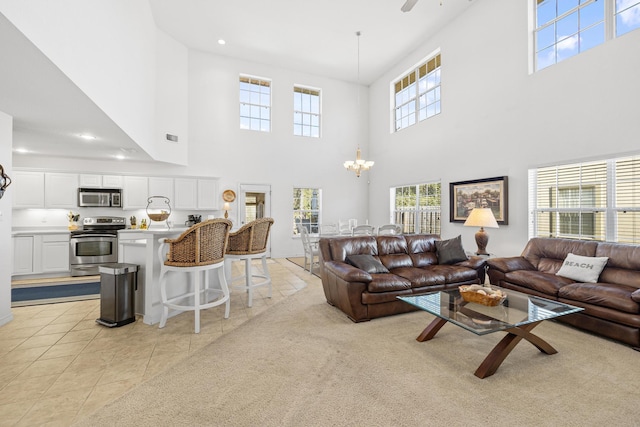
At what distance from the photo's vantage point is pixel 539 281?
3.43 meters

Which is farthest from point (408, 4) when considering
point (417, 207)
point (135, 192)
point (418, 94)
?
point (135, 192)

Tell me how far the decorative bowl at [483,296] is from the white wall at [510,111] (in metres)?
2.89

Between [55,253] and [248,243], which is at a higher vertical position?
[248,243]

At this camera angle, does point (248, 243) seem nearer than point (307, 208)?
Yes

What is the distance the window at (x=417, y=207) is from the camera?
22.1ft

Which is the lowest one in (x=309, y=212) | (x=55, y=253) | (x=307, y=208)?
(x=55, y=253)

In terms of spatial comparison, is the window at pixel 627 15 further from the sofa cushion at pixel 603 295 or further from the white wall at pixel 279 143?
the white wall at pixel 279 143

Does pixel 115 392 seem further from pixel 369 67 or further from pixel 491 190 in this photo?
pixel 369 67

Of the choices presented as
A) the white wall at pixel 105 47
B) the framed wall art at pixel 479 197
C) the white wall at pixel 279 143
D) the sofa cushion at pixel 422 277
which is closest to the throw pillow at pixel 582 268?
the sofa cushion at pixel 422 277

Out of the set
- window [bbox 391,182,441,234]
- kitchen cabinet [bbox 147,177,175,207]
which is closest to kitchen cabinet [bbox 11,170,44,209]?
kitchen cabinet [bbox 147,177,175,207]

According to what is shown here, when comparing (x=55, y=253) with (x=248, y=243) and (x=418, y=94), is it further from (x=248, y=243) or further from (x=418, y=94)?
(x=418, y=94)

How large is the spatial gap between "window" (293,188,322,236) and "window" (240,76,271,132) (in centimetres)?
202

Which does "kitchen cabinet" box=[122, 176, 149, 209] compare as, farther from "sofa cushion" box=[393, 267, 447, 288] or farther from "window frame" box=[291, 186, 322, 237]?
"sofa cushion" box=[393, 267, 447, 288]

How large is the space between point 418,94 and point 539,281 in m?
5.39
